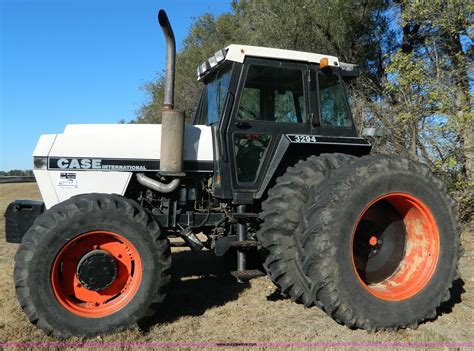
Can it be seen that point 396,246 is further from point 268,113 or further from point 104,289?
point 104,289

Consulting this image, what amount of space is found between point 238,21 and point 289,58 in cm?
1408

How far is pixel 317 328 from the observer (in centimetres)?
370

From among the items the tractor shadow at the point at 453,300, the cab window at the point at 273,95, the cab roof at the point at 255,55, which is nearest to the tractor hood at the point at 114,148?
the cab window at the point at 273,95

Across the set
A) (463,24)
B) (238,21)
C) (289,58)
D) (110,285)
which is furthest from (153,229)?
(238,21)

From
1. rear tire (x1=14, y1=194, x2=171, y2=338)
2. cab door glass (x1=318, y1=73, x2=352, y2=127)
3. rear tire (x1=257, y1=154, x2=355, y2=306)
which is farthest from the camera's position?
cab door glass (x1=318, y1=73, x2=352, y2=127)

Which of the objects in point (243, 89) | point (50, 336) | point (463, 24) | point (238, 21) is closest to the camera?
point (50, 336)

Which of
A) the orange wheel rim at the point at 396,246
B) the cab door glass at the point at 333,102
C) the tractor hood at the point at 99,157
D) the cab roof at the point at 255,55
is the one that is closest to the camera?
the orange wheel rim at the point at 396,246

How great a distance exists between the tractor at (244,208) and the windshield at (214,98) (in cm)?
2

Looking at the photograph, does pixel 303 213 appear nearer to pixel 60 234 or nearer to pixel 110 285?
pixel 110 285

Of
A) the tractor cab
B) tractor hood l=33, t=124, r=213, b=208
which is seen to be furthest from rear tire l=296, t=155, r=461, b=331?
tractor hood l=33, t=124, r=213, b=208

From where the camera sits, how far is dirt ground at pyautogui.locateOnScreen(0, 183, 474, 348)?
3482mm

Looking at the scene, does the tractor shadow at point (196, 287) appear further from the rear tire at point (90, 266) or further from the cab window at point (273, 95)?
the cab window at point (273, 95)

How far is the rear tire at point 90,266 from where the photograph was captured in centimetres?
337

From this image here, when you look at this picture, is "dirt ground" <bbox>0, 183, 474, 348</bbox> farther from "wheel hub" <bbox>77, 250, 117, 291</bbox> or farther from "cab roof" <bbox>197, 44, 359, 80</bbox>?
"cab roof" <bbox>197, 44, 359, 80</bbox>
